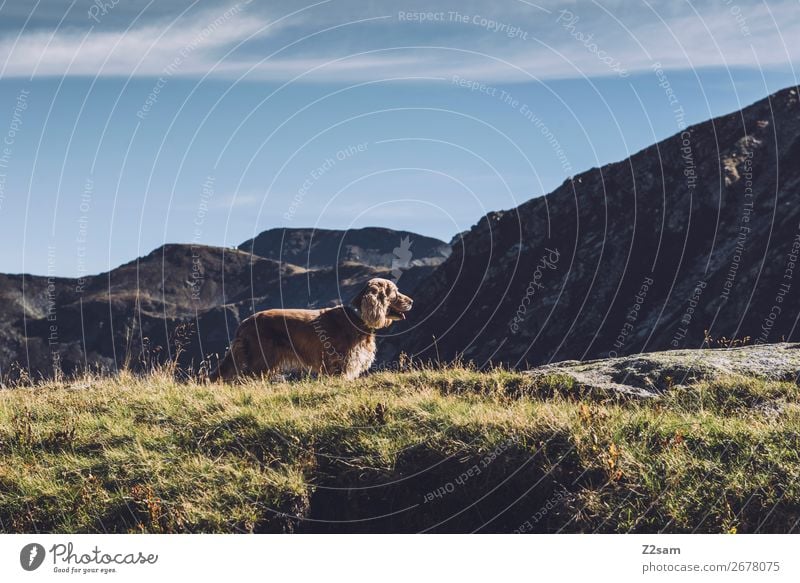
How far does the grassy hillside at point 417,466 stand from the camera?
282 inches

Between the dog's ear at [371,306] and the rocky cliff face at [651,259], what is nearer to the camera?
the dog's ear at [371,306]

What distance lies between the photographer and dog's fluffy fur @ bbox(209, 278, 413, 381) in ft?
45.7

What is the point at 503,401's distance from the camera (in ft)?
32.1

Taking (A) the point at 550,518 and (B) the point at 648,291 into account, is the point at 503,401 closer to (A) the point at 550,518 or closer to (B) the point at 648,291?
(A) the point at 550,518

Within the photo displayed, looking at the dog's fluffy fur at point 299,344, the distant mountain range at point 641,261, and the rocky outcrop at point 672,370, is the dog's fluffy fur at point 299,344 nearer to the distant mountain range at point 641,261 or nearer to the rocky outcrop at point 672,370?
the rocky outcrop at point 672,370

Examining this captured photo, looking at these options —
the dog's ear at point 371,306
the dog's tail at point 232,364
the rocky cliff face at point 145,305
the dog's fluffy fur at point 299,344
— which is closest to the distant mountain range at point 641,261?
the dog's ear at point 371,306

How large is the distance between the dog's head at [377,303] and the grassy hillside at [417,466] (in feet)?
16.7

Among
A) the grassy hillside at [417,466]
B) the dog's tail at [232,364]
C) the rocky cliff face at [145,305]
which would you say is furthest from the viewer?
the rocky cliff face at [145,305]

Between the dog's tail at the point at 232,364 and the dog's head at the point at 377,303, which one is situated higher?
the dog's head at the point at 377,303

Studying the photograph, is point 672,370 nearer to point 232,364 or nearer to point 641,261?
point 232,364

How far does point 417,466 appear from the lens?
8.05 m

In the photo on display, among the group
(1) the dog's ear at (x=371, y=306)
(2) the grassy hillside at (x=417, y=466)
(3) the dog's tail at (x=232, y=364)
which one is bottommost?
(2) the grassy hillside at (x=417, y=466)

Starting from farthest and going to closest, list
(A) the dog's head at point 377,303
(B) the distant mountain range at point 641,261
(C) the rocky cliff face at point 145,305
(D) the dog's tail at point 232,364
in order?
(C) the rocky cliff face at point 145,305 < (B) the distant mountain range at point 641,261 < (A) the dog's head at point 377,303 < (D) the dog's tail at point 232,364

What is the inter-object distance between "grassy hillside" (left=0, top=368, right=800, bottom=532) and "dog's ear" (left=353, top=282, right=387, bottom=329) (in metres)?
5.08
